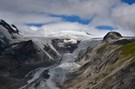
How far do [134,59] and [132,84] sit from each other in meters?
26.7

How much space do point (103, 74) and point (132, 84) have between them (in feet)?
190

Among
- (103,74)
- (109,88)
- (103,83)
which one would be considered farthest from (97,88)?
(103,74)

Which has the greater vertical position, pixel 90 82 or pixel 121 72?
pixel 121 72

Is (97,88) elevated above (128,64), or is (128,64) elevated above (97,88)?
(128,64)

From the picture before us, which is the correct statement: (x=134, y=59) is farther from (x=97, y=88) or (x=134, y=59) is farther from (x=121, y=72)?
(x=97, y=88)

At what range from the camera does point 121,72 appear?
154000 mm

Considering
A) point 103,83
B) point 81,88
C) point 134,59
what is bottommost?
point 81,88

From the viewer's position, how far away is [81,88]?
19975cm

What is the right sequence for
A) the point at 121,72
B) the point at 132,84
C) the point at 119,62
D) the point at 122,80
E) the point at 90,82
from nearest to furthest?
the point at 132,84, the point at 122,80, the point at 121,72, the point at 119,62, the point at 90,82

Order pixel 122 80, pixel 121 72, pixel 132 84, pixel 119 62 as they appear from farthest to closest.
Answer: pixel 119 62 → pixel 121 72 → pixel 122 80 → pixel 132 84

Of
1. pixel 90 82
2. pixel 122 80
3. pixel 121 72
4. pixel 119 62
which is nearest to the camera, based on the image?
pixel 122 80

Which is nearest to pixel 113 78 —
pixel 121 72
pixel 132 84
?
pixel 121 72

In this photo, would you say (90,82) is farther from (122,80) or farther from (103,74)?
(122,80)

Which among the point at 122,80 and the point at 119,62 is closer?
the point at 122,80
